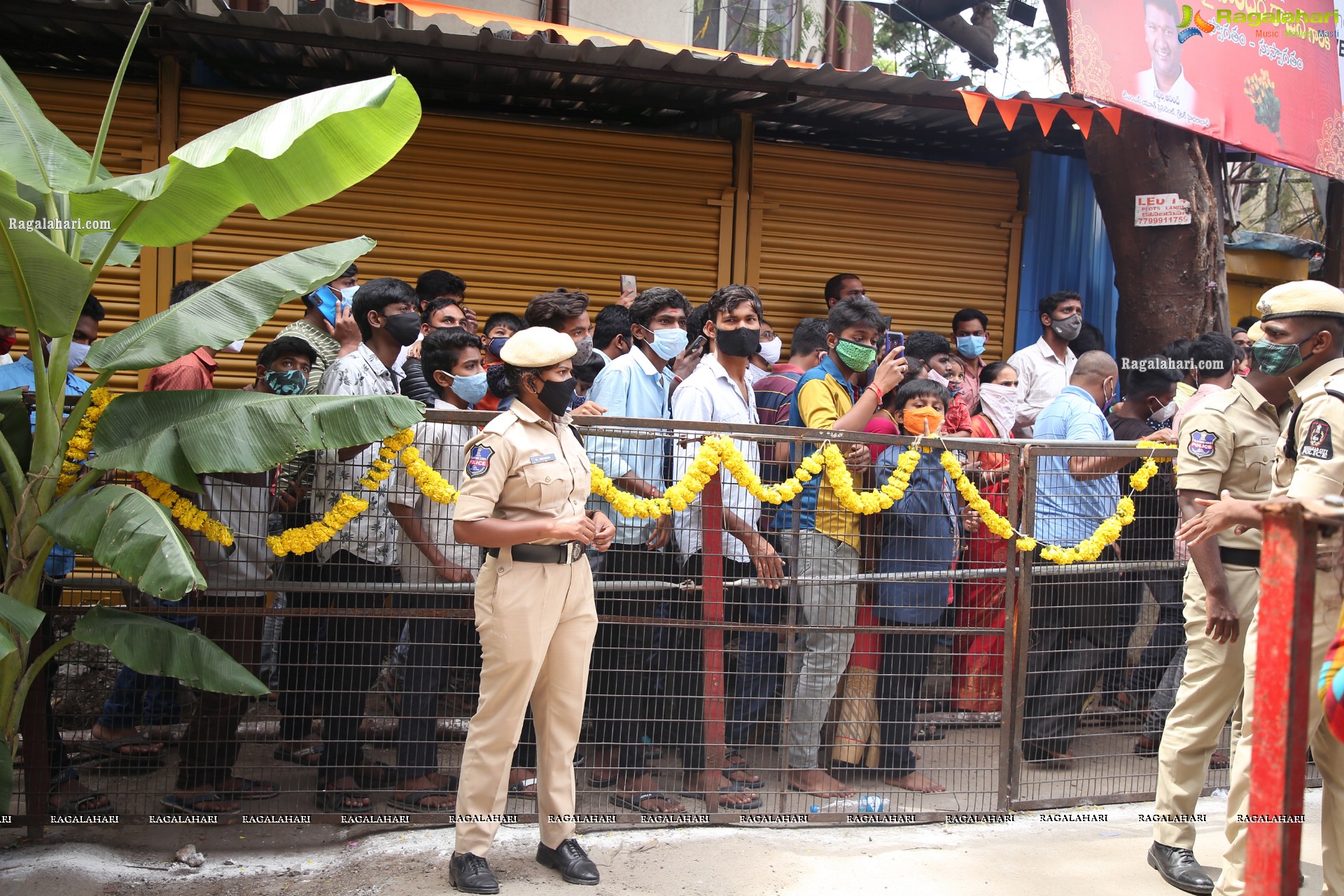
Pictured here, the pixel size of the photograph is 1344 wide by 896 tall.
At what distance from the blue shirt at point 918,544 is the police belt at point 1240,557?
1081mm

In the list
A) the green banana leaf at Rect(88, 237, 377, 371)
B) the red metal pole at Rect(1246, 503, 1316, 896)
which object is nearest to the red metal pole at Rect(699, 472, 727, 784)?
the green banana leaf at Rect(88, 237, 377, 371)

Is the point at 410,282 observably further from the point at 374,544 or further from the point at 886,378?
the point at 886,378

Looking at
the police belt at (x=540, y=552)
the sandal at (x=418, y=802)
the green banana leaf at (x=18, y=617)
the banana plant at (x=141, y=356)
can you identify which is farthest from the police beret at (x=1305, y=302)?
the green banana leaf at (x=18, y=617)

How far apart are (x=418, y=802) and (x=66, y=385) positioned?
2.41 meters

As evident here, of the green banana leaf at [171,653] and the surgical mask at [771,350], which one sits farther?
the surgical mask at [771,350]

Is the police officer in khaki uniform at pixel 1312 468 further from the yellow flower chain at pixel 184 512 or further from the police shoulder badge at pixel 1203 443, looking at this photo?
the yellow flower chain at pixel 184 512

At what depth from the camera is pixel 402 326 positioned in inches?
200

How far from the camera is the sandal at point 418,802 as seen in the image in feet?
14.4

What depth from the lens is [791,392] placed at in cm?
543

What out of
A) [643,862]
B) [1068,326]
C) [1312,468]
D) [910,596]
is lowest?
[643,862]

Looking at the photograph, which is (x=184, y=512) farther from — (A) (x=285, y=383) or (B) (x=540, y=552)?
(B) (x=540, y=552)

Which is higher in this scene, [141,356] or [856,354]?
[856,354]

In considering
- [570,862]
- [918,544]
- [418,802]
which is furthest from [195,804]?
[918,544]

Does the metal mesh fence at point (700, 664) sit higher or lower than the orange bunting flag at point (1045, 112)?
lower
